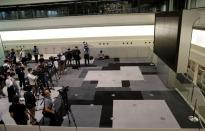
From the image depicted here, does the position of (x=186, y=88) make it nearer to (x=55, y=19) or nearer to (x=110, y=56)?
(x=110, y=56)

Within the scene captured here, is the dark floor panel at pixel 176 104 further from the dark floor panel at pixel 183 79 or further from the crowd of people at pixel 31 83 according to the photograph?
the crowd of people at pixel 31 83

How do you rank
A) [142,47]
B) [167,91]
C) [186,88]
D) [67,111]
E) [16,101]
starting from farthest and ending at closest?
[142,47]
[167,91]
[186,88]
[67,111]
[16,101]

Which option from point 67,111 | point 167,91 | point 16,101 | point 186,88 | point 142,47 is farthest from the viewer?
point 142,47

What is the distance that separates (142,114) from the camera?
7.93 meters

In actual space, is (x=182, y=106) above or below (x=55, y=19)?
below

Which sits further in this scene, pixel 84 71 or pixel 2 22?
pixel 2 22

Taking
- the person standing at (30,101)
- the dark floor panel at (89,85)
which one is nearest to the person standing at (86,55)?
the dark floor panel at (89,85)

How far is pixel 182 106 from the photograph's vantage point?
338 inches

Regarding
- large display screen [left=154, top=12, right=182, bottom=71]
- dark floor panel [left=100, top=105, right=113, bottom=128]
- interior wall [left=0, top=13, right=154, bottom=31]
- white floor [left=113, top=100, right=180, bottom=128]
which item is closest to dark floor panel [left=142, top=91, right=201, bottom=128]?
white floor [left=113, top=100, right=180, bottom=128]

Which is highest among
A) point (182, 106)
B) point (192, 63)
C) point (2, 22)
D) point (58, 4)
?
point (58, 4)

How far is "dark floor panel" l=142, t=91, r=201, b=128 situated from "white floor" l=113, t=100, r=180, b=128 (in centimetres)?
23

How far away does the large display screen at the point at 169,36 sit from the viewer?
777 centimetres

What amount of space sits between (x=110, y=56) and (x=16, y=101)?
12.0m

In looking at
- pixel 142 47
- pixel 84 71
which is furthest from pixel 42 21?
pixel 142 47
